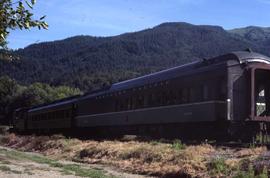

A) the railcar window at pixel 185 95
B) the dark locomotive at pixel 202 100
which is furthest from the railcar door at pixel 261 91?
the railcar window at pixel 185 95

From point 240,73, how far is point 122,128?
1070cm

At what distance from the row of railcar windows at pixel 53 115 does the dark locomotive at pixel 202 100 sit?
40.2ft

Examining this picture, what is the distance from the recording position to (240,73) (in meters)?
21.1

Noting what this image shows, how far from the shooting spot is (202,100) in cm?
2144

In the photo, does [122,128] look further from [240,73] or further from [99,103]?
[240,73]

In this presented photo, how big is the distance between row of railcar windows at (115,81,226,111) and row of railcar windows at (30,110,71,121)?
1236 centimetres

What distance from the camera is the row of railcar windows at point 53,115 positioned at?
42.2 meters

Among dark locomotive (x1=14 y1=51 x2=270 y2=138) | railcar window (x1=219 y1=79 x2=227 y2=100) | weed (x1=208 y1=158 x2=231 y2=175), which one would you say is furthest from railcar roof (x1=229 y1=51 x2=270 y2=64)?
weed (x1=208 y1=158 x2=231 y2=175)

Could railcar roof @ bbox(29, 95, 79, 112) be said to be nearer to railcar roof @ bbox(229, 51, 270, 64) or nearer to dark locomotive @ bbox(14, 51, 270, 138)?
dark locomotive @ bbox(14, 51, 270, 138)

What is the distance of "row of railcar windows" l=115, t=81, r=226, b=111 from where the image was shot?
821 inches

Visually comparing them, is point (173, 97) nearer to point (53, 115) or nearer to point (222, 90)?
point (222, 90)

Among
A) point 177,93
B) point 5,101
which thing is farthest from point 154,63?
point 177,93

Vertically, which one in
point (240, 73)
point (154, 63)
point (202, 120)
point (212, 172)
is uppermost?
point (154, 63)

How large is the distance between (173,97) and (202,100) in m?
2.51
